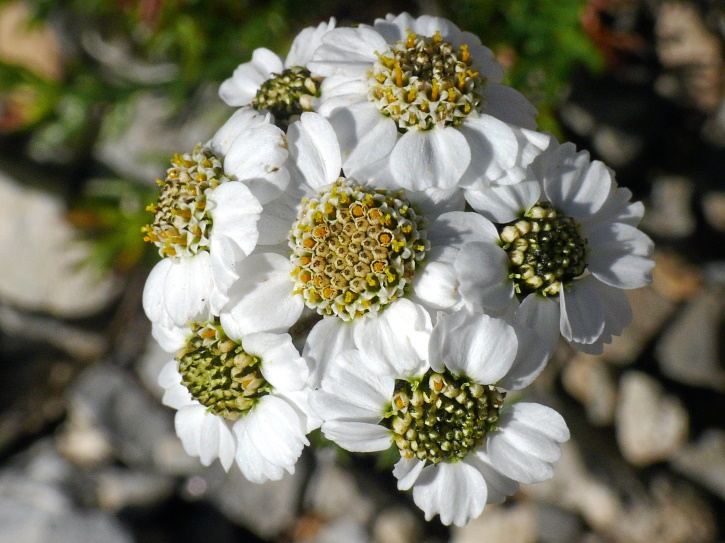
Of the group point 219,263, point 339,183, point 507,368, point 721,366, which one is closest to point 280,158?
point 339,183

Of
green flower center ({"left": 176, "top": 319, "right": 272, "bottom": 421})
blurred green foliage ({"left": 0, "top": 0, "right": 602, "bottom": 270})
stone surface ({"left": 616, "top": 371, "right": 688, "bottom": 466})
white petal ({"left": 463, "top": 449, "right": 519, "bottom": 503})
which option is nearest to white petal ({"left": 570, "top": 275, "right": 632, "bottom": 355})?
white petal ({"left": 463, "top": 449, "right": 519, "bottom": 503})

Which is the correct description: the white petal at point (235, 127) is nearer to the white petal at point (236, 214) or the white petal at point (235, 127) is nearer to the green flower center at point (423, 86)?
the white petal at point (236, 214)

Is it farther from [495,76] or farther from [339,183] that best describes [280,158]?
[495,76]

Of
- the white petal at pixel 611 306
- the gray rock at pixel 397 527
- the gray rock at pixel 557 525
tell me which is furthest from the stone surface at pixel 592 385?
the white petal at pixel 611 306

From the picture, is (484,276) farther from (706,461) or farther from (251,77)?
(706,461)

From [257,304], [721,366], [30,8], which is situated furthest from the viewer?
[30,8]

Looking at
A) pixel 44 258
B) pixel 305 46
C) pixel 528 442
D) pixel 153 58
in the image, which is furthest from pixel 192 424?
pixel 153 58
